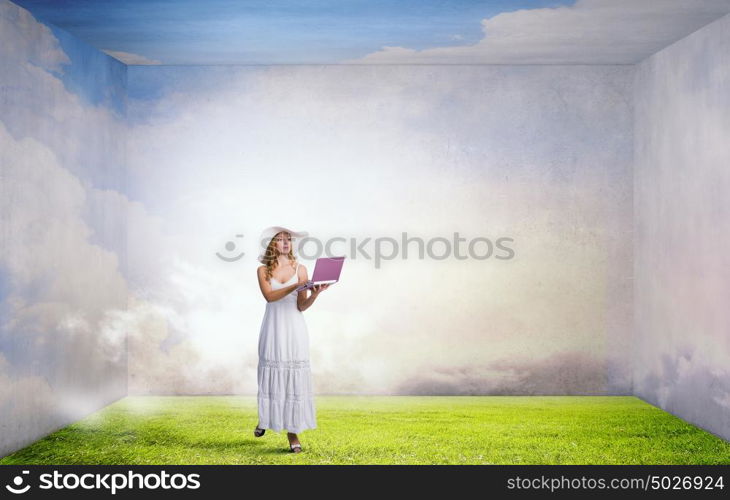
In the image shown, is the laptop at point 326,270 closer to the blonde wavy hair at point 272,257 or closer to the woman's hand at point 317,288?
the woman's hand at point 317,288

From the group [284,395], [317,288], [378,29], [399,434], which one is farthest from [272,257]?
[378,29]

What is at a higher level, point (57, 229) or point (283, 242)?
point (57, 229)

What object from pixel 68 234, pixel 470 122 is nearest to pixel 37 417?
pixel 68 234

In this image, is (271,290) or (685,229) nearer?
(271,290)

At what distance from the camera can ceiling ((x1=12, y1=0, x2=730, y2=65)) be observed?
6.45 metres

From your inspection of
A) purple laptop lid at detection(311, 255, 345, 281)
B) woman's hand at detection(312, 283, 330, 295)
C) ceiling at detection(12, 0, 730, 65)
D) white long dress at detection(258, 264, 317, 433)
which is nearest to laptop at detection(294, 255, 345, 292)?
purple laptop lid at detection(311, 255, 345, 281)

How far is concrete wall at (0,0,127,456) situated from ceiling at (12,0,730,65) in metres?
0.38

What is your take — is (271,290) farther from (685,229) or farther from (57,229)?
(685,229)

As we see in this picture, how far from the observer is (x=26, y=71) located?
21.4ft

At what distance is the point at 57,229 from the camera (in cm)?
703

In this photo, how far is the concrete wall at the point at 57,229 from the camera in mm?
6277

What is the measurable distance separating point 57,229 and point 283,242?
2.18 m

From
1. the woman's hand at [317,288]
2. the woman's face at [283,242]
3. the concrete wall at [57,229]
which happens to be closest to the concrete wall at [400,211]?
the concrete wall at [57,229]

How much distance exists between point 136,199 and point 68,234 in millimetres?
1498
